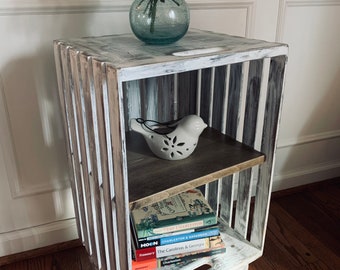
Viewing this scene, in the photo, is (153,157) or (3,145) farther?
(3,145)

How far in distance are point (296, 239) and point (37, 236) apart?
92cm

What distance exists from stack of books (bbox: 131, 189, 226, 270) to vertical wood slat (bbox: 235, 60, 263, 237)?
148mm

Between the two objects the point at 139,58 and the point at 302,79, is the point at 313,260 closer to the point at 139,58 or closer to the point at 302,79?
the point at 302,79

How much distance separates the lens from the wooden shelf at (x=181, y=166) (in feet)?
2.52

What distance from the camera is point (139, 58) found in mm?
685

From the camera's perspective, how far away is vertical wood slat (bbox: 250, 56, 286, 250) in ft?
2.83

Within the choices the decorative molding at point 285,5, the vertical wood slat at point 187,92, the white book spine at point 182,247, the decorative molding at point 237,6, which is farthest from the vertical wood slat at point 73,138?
the decorative molding at point 285,5

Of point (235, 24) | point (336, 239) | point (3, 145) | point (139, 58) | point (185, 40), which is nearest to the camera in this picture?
point (139, 58)

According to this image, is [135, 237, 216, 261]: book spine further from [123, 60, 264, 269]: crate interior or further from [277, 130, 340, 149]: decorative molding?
[277, 130, 340, 149]: decorative molding

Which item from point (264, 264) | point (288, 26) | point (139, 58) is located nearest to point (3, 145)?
point (139, 58)

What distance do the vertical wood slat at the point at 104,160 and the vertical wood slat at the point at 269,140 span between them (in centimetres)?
43

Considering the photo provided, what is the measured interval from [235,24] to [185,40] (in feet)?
1.28

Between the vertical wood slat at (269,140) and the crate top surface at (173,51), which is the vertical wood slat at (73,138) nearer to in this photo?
the crate top surface at (173,51)

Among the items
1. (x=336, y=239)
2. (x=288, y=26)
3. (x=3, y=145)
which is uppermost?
(x=288, y=26)
